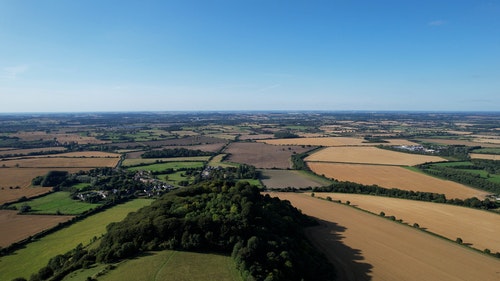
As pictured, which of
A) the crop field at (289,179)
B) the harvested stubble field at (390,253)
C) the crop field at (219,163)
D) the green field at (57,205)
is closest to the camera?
the harvested stubble field at (390,253)

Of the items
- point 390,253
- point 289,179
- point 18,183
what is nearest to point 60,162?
point 18,183

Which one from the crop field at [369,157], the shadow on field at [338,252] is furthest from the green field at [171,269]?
the crop field at [369,157]

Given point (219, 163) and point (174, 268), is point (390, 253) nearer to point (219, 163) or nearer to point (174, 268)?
point (174, 268)

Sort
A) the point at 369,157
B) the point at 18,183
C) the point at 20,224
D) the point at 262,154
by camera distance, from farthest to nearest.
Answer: the point at 262,154
the point at 369,157
the point at 18,183
the point at 20,224

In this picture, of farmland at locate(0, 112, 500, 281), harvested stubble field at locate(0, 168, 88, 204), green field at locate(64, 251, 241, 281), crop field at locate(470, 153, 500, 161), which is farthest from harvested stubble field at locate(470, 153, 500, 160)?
harvested stubble field at locate(0, 168, 88, 204)

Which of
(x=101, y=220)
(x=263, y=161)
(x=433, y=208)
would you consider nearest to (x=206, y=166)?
(x=263, y=161)

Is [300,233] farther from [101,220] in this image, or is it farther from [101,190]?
[101,190]

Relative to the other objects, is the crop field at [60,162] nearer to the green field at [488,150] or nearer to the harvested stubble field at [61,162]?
Result: the harvested stubble field at [61,162]
